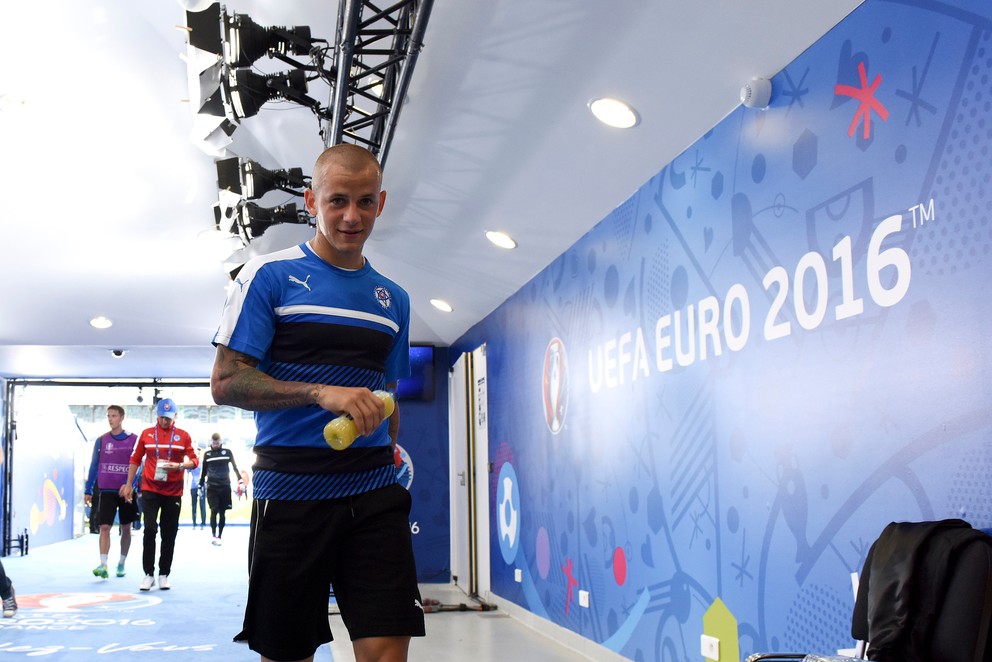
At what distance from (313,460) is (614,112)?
A: 7.33 feet

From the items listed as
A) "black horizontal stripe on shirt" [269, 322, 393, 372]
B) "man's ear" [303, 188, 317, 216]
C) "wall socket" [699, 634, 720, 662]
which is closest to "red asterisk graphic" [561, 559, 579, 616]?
"wall socket" [699, 634, 720, 662]

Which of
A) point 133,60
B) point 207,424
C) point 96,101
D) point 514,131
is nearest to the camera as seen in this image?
point 514,131

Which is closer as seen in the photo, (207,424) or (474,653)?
(474,653)

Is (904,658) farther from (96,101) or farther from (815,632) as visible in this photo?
(96,101)

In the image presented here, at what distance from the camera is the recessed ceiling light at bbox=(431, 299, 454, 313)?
753 centimetres

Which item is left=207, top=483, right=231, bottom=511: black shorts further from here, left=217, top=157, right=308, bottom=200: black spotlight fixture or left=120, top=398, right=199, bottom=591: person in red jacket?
left=217, top=157, right=308, bottom=200: black spotlight fixture

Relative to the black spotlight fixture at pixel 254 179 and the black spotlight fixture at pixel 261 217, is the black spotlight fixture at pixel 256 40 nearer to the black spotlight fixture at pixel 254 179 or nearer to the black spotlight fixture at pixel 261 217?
the black spotlight fixture at pixel 254 179

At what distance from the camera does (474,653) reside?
195 inches

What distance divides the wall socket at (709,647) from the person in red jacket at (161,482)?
15.6ft

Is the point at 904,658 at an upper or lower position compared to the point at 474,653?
upper

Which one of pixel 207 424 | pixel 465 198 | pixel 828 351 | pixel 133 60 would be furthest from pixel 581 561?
pixel 207 424

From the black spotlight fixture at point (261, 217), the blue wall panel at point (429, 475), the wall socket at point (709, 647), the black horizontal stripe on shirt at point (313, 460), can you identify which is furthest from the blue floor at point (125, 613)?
the black horizontal stripe on shirt at point (313, 460)

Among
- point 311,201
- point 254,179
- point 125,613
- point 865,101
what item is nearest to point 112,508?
point 125,613

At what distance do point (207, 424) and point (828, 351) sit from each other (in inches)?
644
